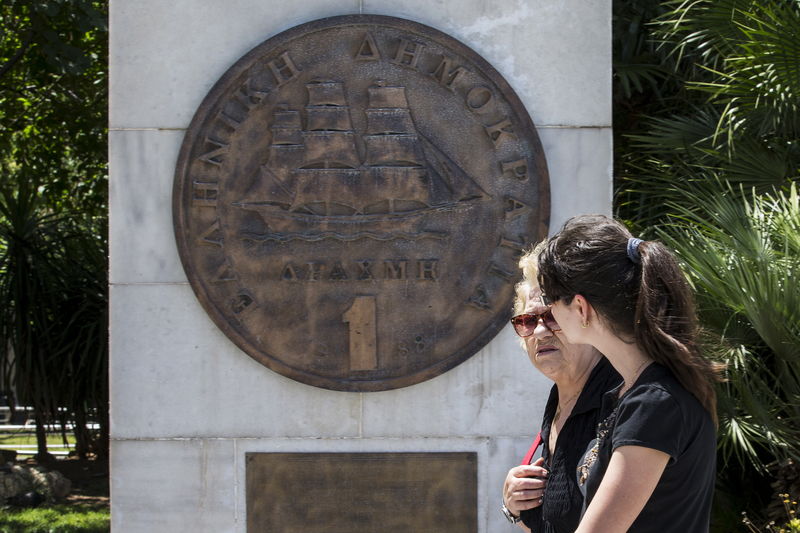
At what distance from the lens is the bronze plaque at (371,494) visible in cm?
417

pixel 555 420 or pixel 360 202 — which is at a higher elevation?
pixel 360 202

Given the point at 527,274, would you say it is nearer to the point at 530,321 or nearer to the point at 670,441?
the point at 530,321

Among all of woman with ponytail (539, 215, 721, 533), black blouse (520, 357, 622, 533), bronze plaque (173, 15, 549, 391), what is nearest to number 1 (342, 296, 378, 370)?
bronze plaque (173, 15, 549, 391)

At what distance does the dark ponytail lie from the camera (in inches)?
81.8

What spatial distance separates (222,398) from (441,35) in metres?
1.77

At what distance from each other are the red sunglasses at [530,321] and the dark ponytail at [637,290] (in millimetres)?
674

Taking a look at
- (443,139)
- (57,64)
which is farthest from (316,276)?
(57,64)

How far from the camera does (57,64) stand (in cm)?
802

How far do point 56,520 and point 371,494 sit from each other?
5354 mm

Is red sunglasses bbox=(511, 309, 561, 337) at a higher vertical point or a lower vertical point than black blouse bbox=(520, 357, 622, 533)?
higher

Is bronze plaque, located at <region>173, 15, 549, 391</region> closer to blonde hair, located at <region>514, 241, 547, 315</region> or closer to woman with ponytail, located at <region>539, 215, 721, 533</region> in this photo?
blonde hair, located at <region>514, 241, 547, 315</region>

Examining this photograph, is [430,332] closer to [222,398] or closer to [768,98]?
[222,398]

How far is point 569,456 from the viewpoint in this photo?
2.43 metres

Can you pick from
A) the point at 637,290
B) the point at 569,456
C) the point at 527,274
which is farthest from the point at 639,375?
the point at 527,274
